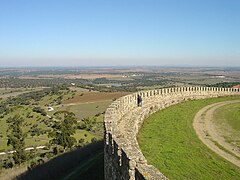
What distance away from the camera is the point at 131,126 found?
12.3 meters

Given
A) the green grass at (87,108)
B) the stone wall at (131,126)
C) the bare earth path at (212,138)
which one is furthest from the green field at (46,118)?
the bare earth path at (212,138)

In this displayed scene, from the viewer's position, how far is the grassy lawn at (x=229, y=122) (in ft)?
38.6

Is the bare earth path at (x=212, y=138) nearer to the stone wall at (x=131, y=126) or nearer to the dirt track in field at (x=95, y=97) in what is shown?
the stone wall at (x=131, y=126)

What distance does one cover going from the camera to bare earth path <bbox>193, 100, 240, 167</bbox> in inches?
372

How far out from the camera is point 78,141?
37344mm

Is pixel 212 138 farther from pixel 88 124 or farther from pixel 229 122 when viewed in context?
pixel 88 124

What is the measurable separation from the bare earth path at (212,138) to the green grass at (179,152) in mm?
245

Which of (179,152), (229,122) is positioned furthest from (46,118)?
(179,152)

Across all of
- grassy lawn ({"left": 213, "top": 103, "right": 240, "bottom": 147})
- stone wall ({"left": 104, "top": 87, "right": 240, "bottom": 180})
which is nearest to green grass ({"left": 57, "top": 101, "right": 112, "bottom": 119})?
stone wall ({"left": 104, "top": 87, "right": 240, "bottom": 180})

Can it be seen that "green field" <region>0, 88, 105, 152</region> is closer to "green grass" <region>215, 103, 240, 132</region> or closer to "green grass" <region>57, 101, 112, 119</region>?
"green grass" <region>57, 101, 112, 119</region>

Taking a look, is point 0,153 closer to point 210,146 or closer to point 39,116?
point 39,116

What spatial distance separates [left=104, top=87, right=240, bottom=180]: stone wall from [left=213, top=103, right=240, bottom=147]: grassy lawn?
3620 mm

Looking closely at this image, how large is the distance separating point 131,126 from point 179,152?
2.94 m

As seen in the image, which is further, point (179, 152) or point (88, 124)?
point (88, 124)
